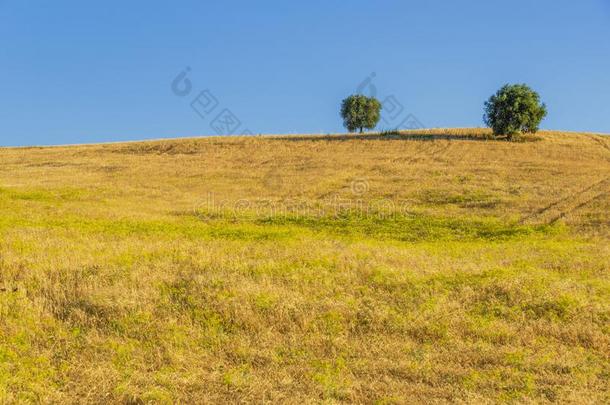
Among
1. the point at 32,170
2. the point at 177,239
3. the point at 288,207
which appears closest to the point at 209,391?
the point at 177,239

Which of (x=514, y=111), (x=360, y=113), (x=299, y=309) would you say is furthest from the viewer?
(x=360, y=113)

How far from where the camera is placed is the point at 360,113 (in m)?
98.9

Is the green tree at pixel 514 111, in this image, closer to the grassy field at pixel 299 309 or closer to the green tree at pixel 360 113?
the green tree at pixel 360 113

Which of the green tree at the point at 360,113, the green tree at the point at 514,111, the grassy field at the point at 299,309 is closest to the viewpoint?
the grassy field at the point at 299,309

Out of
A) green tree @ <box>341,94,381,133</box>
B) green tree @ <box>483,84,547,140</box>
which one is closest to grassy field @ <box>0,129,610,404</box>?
green tree @ <box>483,84,547,140</box>

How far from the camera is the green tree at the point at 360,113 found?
98938 millimetres

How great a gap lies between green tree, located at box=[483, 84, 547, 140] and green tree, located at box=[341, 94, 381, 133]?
2712cm

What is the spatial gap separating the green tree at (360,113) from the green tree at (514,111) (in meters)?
27.1

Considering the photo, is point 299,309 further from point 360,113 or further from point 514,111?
point 360,113

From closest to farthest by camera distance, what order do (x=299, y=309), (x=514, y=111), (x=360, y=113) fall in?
(x=299, y=309) < (x=514, y=111) < (x=360, y=113)

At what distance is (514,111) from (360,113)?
32.8 metres

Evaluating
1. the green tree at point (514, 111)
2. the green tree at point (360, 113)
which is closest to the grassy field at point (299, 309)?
the green tree at point (514, 111)

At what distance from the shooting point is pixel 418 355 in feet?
33.7

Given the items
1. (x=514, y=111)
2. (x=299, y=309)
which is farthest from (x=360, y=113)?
(x=299, y=309)
